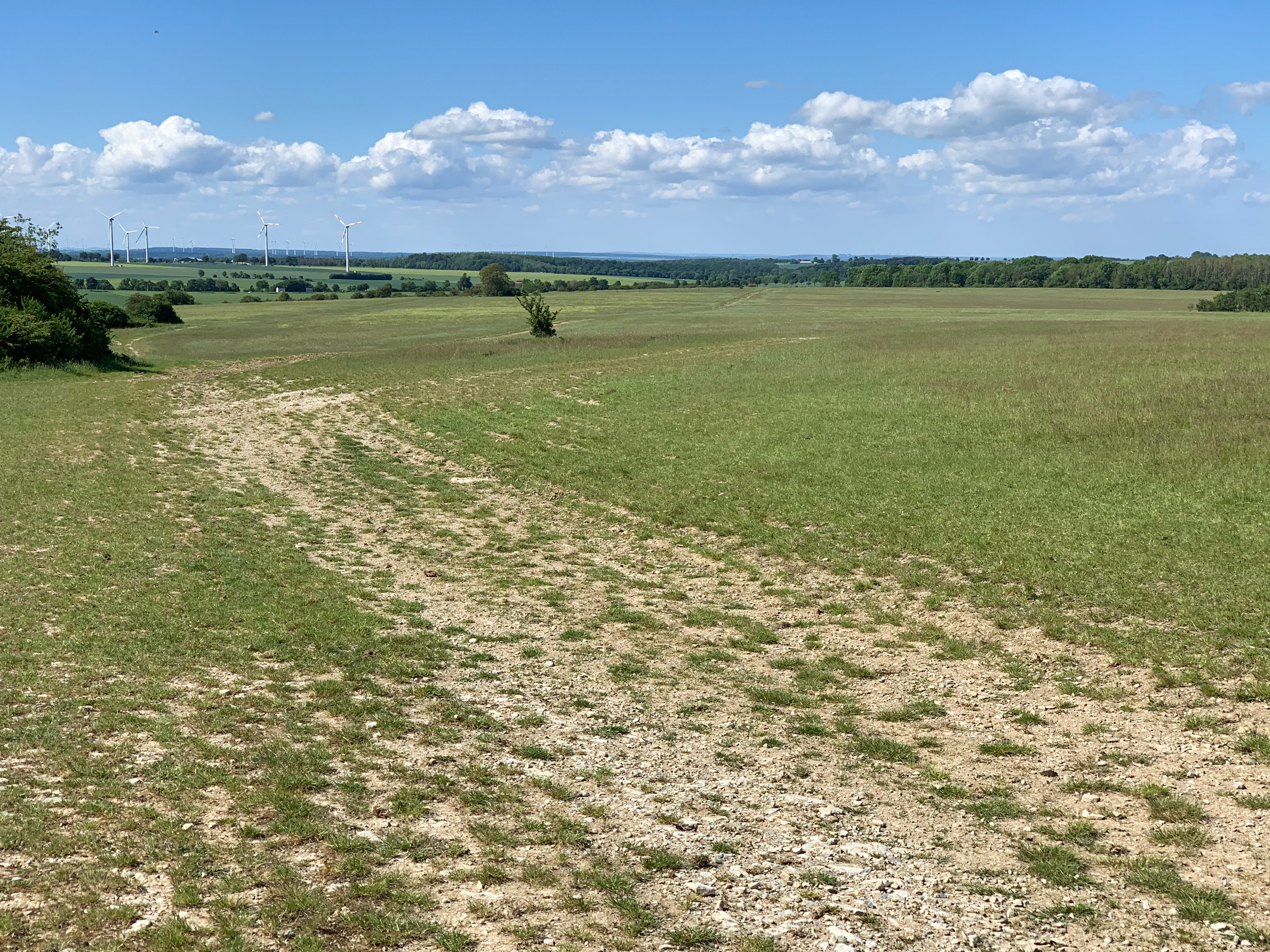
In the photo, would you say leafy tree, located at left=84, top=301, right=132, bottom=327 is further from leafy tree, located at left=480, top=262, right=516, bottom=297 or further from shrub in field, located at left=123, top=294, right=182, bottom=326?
leafy tree, located at left=480, top=262, right=516, bottom=297

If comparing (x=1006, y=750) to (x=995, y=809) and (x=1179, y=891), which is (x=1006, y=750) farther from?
(x=1179, y=891)

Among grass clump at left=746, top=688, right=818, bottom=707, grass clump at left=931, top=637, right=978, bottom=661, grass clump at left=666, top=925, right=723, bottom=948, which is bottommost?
grass clump at left=746, top=688, right=818, bottom=707

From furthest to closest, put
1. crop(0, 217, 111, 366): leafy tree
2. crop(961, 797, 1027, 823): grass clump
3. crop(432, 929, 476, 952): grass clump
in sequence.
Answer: crop(0, 217, 111, 366): leafy tree → crop(961, 797, 1027, 823): grass clump → crop(432, 929, 476, 952): grass clump

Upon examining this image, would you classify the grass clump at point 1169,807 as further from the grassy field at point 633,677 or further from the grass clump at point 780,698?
the grass clump at point 780,698

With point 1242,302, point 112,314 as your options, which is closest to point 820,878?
point 112,314

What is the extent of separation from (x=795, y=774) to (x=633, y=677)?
3419mm

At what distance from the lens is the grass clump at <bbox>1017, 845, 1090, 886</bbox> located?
7457 millimetres

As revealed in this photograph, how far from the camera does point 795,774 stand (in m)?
9.64

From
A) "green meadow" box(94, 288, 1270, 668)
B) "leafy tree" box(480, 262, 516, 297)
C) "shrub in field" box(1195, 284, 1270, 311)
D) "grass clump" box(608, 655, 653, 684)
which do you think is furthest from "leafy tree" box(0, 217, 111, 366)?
"leafy tree" box(480, 262, 516, 297)

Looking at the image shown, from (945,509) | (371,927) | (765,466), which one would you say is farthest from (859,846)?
(765,466)

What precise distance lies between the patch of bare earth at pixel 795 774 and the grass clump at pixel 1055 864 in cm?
2

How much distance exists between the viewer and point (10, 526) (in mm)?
19250

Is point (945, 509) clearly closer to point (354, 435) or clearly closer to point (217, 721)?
point (217, 721)

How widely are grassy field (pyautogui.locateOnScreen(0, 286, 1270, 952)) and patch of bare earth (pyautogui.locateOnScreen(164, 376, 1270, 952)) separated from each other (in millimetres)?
50
